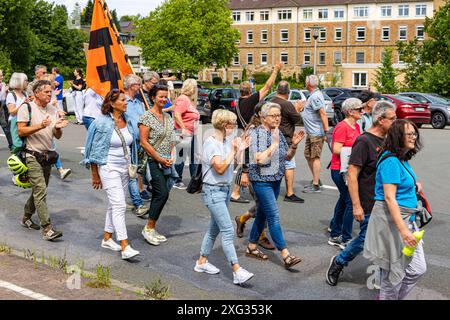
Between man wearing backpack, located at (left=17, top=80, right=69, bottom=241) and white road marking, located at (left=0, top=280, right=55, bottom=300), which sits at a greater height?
man wearing backpack, located at (left=17, top=80, right=69, bottom=241)

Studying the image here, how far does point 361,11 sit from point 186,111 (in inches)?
3259

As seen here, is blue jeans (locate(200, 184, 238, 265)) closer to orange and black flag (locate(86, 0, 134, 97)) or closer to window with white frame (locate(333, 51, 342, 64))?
orange and black flag (locate(86, 0, 134, 97))

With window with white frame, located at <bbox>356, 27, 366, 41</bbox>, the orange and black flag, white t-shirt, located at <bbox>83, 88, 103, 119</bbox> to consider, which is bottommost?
white t-shirt, located at <bbox>83, 88, 103, 119</bbox>

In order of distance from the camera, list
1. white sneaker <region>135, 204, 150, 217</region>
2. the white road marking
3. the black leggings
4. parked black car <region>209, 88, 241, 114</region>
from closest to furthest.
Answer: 1. the white road marking
2. the black leggings
3. white sneaker <region>135, 204, 150, 217</region>
4. parked black car <region>209, 88, 241, 114</region>

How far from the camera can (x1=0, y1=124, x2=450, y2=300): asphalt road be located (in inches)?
234

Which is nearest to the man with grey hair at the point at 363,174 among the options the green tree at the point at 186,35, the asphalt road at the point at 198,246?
the asphalt road at the point at 198,246

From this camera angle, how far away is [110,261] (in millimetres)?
6727

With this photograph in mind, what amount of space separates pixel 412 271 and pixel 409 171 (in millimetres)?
794

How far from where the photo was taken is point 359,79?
8775 centimetres

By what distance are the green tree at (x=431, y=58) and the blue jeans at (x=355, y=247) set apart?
3135 centimetres

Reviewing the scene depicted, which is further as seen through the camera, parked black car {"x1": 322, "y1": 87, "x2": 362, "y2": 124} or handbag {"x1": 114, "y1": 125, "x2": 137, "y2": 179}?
parked black car {"x1": 322, "y1": 87, "x2": 362, "y2": 124}

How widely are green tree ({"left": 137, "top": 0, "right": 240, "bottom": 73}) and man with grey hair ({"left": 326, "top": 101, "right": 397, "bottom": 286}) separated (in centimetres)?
6825

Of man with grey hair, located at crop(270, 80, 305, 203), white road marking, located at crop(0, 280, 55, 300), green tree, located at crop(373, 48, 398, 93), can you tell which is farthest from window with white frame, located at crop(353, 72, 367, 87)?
white road marking, located at crop(0, 280, 55, 300)

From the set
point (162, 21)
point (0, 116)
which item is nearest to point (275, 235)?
point (0, 116)
